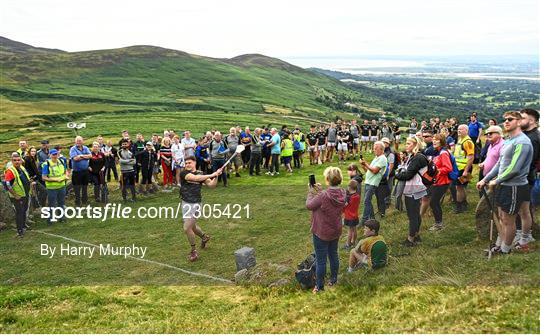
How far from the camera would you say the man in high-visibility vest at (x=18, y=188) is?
13658 millimetres

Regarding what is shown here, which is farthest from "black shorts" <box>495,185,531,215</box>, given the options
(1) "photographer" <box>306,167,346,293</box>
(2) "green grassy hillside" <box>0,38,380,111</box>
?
(2) "green grassy hillside" <box>0,38,380,111</box>

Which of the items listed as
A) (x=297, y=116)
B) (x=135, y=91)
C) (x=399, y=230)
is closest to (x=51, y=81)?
(x=135, y=91)

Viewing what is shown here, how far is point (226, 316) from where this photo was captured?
25.8ft

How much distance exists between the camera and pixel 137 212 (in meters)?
16.5

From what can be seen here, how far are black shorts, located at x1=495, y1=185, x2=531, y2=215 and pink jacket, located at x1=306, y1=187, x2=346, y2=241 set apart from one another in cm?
313

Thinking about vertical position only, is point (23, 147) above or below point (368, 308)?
above

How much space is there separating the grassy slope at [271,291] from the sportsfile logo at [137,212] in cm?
182

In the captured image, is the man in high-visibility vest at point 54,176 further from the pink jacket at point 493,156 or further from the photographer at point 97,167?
the pink jacket at point 493,156

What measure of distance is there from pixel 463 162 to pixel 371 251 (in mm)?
4902

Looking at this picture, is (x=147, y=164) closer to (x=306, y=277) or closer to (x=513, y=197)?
(x=306, y=277)

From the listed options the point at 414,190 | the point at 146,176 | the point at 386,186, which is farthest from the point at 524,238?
the point at 146,176

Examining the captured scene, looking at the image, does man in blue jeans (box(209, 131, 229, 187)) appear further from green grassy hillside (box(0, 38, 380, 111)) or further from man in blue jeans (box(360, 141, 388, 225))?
green grassy hillside (box(0, 38, 380, 111))

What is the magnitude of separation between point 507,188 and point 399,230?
3.68 meters

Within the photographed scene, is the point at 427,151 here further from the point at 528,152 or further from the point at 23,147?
the point at 23,147
